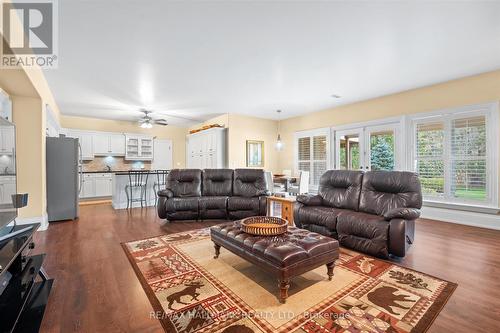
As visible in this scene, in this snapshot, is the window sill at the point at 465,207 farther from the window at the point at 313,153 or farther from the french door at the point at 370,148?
the window at the point at 313,153

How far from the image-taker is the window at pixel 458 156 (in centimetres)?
424

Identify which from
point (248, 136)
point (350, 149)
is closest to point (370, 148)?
point (350, 149)

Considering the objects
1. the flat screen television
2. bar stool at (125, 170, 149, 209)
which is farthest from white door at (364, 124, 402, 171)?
the flat screen television

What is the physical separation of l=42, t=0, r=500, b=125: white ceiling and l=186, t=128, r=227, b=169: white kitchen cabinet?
1946 millimetres

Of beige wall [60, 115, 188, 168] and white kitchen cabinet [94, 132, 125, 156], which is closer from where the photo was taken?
beige wall [60, 115, 188, 168]

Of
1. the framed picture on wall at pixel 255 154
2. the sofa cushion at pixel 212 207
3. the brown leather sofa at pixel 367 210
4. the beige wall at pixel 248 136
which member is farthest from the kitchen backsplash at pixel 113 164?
the brown leather sofa at pixel 367 210

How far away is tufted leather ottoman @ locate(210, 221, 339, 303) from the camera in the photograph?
189 centimetres

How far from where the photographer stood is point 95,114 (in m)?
7.13

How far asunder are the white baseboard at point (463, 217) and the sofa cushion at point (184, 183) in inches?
189

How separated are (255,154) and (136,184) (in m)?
3.62

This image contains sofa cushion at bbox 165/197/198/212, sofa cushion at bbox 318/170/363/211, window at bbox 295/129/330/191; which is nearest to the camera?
sofa cushion at bbox 318/170/363/211

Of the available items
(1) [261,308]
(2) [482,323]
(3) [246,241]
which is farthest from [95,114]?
(2) [482,323]

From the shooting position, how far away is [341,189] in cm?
372

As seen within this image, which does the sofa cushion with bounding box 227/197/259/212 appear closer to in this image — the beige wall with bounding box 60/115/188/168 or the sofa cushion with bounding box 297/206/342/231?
the sofa cushion with bounding box 297/206/342/231
